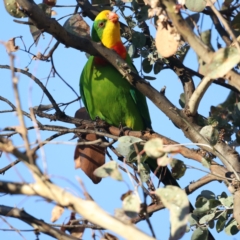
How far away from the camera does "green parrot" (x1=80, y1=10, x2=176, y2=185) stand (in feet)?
11.5

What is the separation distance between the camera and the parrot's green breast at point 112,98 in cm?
352

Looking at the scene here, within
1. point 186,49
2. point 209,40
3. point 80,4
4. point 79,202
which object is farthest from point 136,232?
point 80,4

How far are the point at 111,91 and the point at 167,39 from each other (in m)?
1.87

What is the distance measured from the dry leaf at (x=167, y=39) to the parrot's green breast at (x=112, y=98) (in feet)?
5.92

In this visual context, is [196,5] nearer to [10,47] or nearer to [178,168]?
[178,168]

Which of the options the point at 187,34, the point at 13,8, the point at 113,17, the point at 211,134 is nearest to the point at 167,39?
the point at 187,34

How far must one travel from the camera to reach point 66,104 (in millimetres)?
2861

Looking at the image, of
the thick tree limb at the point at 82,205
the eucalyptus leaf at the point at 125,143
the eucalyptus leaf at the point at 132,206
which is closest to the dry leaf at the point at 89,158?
the eucalyptus leaf at the point at 125,143

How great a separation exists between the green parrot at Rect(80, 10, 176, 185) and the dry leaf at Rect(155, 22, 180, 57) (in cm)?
176

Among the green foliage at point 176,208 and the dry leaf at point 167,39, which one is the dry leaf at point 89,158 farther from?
the green foliage at point 176,208

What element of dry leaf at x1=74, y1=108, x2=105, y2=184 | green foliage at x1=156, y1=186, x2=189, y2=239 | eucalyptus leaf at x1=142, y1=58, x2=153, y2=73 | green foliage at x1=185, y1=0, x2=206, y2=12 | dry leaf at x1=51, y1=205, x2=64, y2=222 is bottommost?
green foliage at x1=156, y1=186, x2=189, y2=239

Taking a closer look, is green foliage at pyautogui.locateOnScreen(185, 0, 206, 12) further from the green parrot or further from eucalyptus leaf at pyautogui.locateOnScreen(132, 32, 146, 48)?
the green parrot

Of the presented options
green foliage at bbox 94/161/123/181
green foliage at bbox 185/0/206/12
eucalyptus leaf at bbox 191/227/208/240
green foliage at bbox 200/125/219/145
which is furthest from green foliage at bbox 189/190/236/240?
green foliage at bbox 94/161/123/181

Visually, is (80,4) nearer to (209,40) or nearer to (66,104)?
(66,104)
